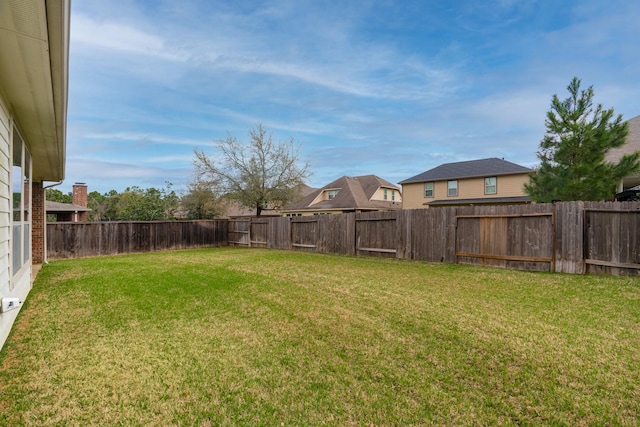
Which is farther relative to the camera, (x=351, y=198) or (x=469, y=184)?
(x=351, y=198)

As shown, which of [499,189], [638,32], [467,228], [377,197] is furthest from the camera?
[377,197]

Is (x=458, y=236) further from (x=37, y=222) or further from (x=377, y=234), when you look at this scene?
(x=37, y=222)

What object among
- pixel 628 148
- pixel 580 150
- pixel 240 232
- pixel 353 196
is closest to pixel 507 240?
pixel 580 150

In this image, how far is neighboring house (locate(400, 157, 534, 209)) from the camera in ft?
68.0

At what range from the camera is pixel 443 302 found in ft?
16.5

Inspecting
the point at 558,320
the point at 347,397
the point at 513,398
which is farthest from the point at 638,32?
the point at 347,397

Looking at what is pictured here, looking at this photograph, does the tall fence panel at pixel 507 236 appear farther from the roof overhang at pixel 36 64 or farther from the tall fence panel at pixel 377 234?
the roof overhang at pixel 36 64

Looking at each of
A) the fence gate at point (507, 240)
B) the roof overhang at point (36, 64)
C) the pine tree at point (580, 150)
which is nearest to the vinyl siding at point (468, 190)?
the pine tree at point (580, 150)

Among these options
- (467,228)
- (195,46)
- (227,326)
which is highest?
(195,46)

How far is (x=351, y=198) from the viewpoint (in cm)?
2753

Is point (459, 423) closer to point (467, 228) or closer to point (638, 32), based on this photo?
point (467, 228)

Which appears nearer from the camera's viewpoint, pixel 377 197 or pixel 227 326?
pixel 227 326

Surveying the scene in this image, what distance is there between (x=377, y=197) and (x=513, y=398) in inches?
1070

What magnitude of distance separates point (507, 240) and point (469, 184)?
15740 millimetres
